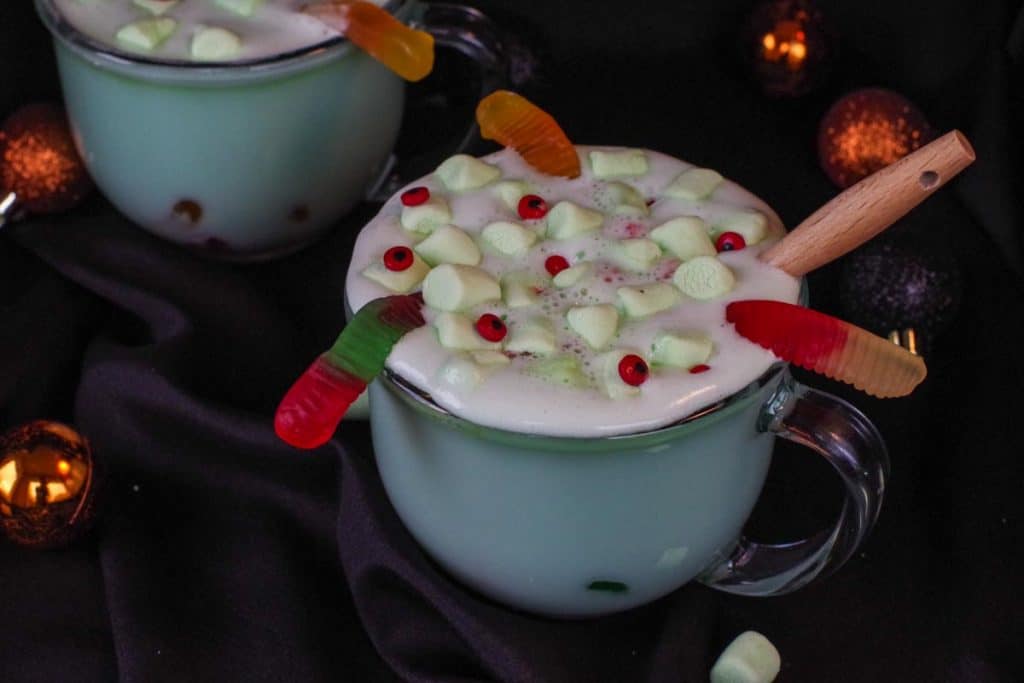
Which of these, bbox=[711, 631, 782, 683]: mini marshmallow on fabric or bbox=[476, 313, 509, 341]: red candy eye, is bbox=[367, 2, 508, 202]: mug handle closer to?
bbox=[476, 313, 509, 341]: red candy eye

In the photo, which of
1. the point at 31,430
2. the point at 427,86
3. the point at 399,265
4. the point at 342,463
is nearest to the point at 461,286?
the point at 399,265

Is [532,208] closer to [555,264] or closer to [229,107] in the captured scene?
[555,264]

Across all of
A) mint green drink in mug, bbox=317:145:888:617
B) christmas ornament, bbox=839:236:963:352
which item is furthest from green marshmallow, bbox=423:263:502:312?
christmas ornament, bbox=839:236:963:352

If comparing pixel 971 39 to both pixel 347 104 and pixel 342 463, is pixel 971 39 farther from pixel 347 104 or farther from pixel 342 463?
pixel 342 463

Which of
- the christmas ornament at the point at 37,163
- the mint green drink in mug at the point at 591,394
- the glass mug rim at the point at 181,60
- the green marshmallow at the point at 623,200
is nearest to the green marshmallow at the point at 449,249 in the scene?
the mint green drink in mug at the point at 591,394

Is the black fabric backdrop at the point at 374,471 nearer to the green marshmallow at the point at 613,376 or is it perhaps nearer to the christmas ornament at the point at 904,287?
the christmas ornament at the point at 904,287
